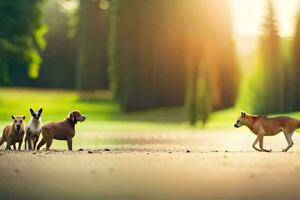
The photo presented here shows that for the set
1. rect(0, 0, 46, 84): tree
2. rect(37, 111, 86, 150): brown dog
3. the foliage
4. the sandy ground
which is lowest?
the sandy ground

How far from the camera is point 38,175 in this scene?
47.2ft

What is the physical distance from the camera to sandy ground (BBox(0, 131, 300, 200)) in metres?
12.1

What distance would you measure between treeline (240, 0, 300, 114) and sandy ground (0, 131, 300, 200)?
33651mm

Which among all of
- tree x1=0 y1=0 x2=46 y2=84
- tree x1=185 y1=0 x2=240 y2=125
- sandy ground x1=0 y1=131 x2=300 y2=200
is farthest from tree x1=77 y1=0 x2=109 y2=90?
sandy ground x1=0 y1=131 x2=300 y2=200

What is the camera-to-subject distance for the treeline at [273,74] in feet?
175

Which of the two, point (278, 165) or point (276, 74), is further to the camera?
point (276, 74)

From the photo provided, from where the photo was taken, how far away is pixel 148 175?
572 inches

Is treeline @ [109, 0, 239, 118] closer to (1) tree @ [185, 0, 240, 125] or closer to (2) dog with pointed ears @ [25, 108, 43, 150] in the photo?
(1) tree @ [185, 0, 240, 125]

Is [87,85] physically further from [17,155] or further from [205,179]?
[205,179]

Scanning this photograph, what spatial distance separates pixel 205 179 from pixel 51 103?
52.8m

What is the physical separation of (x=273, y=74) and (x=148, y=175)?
4048 cm

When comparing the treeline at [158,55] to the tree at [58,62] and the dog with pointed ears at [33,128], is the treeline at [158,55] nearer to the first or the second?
the tree at [58,62]

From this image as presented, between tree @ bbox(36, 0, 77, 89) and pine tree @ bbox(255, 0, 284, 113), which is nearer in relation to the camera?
pine tree @ bbox(255, 0, 284, 113)

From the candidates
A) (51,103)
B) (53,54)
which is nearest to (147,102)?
(51,103)
